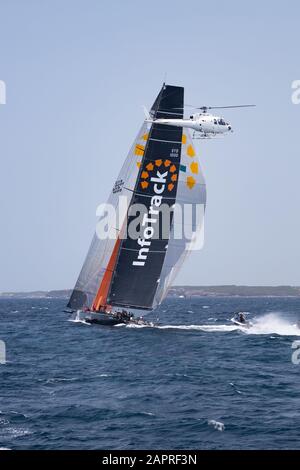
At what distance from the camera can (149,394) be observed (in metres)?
29.3

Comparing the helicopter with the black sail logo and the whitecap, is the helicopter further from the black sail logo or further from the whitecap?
the whitecap

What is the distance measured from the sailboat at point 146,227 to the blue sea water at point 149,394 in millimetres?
6022

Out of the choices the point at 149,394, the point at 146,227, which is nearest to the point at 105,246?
the point at 146,227

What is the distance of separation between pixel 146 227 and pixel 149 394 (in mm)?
27613

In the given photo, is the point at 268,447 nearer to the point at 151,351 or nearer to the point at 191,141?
the point at 151,351

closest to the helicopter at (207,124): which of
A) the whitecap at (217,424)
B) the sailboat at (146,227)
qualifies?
the sailboat at (146,227)

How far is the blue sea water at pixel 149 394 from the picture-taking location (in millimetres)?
22344

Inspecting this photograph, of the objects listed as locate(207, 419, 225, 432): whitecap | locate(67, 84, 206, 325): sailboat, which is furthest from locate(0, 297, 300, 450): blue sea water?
locate(67, 84, 206, 325): sailboat

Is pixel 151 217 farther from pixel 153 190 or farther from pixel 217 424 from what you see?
pixel 217 424

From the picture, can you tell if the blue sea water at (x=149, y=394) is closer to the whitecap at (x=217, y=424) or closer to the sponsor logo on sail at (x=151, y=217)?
the whitecap at (x=217, y=424)

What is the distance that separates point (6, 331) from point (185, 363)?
3233 cm

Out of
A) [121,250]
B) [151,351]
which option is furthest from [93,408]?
[121,250]

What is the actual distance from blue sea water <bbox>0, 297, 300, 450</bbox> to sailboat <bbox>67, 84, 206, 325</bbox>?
6.02 m

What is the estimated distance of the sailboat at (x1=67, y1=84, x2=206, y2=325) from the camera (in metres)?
55.4
